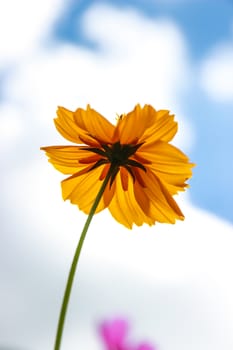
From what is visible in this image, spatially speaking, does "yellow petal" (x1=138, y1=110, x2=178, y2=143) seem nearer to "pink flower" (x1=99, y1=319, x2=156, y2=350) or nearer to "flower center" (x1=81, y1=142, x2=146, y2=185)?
"flower center" (x1=81, y1=142, x2=146, y2=185)

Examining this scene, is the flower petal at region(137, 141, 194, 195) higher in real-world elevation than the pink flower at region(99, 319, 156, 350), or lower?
higher

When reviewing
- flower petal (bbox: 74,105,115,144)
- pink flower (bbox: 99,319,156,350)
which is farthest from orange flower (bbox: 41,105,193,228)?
pink flower (bbox: 99,319,156,350)

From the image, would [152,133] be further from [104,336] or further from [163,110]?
[104,336]

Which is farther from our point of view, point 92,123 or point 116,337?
point 92,123

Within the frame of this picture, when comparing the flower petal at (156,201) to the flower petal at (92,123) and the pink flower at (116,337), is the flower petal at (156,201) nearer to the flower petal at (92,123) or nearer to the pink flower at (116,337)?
the flower petal at (92,123)

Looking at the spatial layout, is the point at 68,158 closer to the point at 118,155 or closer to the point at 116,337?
the point at 118,155

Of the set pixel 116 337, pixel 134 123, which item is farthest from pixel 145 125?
pixel 116 337

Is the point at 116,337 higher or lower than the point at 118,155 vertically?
lower
